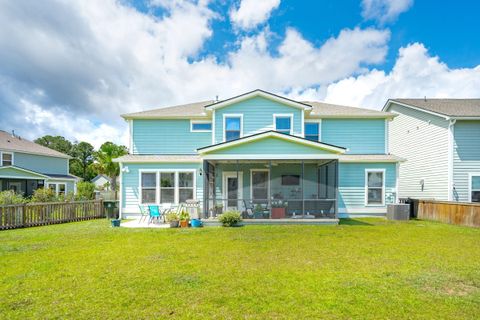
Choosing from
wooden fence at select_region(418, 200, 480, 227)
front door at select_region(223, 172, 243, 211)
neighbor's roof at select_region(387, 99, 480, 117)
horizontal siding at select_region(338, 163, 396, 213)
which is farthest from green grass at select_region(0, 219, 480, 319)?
neighbor's roof at select_region(387, 99, 480, 117)

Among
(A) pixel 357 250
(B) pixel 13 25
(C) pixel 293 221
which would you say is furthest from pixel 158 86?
(A) pixel 357 250

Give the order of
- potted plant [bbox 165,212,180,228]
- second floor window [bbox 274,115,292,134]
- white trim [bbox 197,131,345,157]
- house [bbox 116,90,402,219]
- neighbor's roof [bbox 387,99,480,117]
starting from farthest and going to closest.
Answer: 1. second floor window [bbox 274,115,292,134]
2. neighbor's roof [bbox 387,99,480,117]
3. house [bbox 116,90,402,219]
4. white trim [bbox 197,131,345,157]
5. potted plant [bbox 165,212,180,228]

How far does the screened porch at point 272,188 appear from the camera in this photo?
475 inches

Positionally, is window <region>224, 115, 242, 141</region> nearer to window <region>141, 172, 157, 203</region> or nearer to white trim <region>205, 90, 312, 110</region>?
white trim <region>205, 90, 312, 110</region>

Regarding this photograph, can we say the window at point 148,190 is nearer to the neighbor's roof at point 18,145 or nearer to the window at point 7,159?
the neighbor's roof at point 18,145

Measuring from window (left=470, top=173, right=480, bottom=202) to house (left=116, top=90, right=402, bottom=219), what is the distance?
4.13 metres

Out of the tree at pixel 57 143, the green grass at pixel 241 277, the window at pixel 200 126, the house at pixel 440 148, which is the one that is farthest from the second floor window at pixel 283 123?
the tree at pixel 57 143

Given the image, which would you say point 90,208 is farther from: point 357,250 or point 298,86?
point 298,86

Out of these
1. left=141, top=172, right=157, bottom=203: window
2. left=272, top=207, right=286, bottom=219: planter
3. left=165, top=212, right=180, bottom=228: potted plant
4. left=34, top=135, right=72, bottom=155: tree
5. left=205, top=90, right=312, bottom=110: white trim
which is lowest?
left=165, top=212, right=180, bottom=228: potted plant

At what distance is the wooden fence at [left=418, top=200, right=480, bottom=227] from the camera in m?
11.3

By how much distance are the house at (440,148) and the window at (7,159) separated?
32610 mm

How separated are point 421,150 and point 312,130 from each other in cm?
740

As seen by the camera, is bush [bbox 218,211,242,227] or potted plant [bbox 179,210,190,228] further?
potted plant [bbox 179,210,190,228]

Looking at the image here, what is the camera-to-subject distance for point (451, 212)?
12.3m
